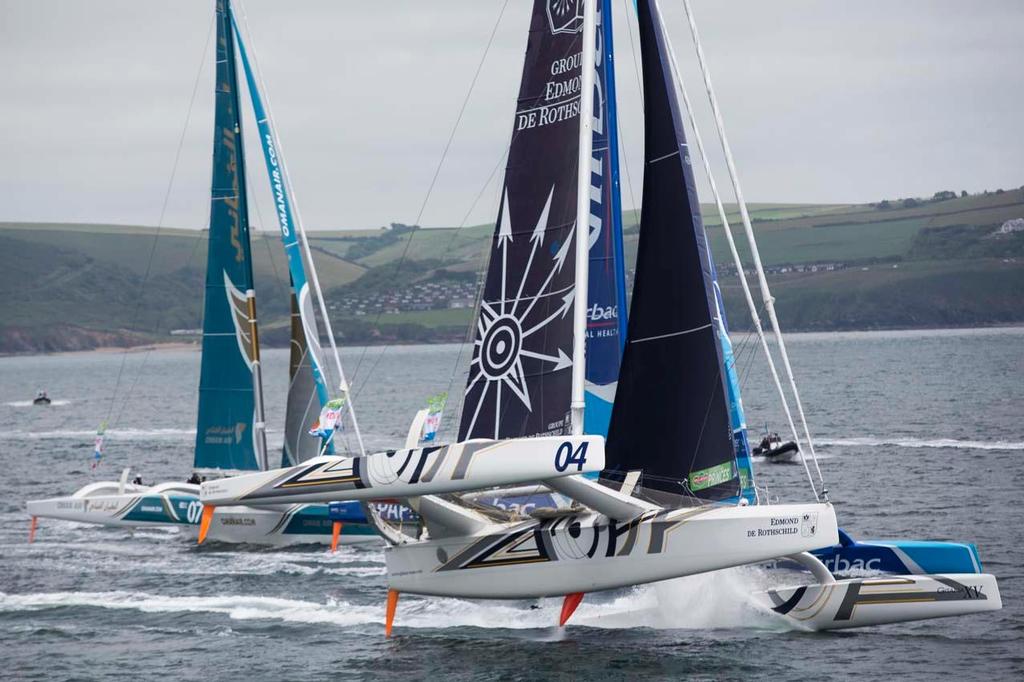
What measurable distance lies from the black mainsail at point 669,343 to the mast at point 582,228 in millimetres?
804

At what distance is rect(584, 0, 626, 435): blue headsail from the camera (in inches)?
862

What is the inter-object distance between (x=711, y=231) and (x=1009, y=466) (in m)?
148

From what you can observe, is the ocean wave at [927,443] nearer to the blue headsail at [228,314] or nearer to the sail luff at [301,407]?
the sail luff at [301,407]

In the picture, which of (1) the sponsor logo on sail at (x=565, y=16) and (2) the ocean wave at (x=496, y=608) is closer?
(1) the sponsor logo on sail at (x=565, y=16)

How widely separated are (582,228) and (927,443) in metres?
29.3

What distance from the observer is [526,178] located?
65.5ft

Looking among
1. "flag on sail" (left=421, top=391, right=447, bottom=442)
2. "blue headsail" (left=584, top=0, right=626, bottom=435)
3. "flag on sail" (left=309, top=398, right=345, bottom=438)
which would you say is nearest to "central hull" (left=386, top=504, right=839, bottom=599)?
"flag on sail" (left=421, top=391, right=447, bottom=442)

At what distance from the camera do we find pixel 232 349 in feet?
101

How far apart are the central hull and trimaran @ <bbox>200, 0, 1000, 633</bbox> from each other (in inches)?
0.9

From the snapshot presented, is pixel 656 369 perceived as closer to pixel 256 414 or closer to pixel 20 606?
pixel 20 606

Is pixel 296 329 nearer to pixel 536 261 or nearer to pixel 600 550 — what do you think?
pixel 536 261

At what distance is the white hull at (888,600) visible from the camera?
1864 centimetres

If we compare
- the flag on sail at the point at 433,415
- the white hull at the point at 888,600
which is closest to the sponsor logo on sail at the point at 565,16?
the flag on sail at the point at 433,415

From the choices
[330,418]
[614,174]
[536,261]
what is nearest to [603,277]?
[614,174]
